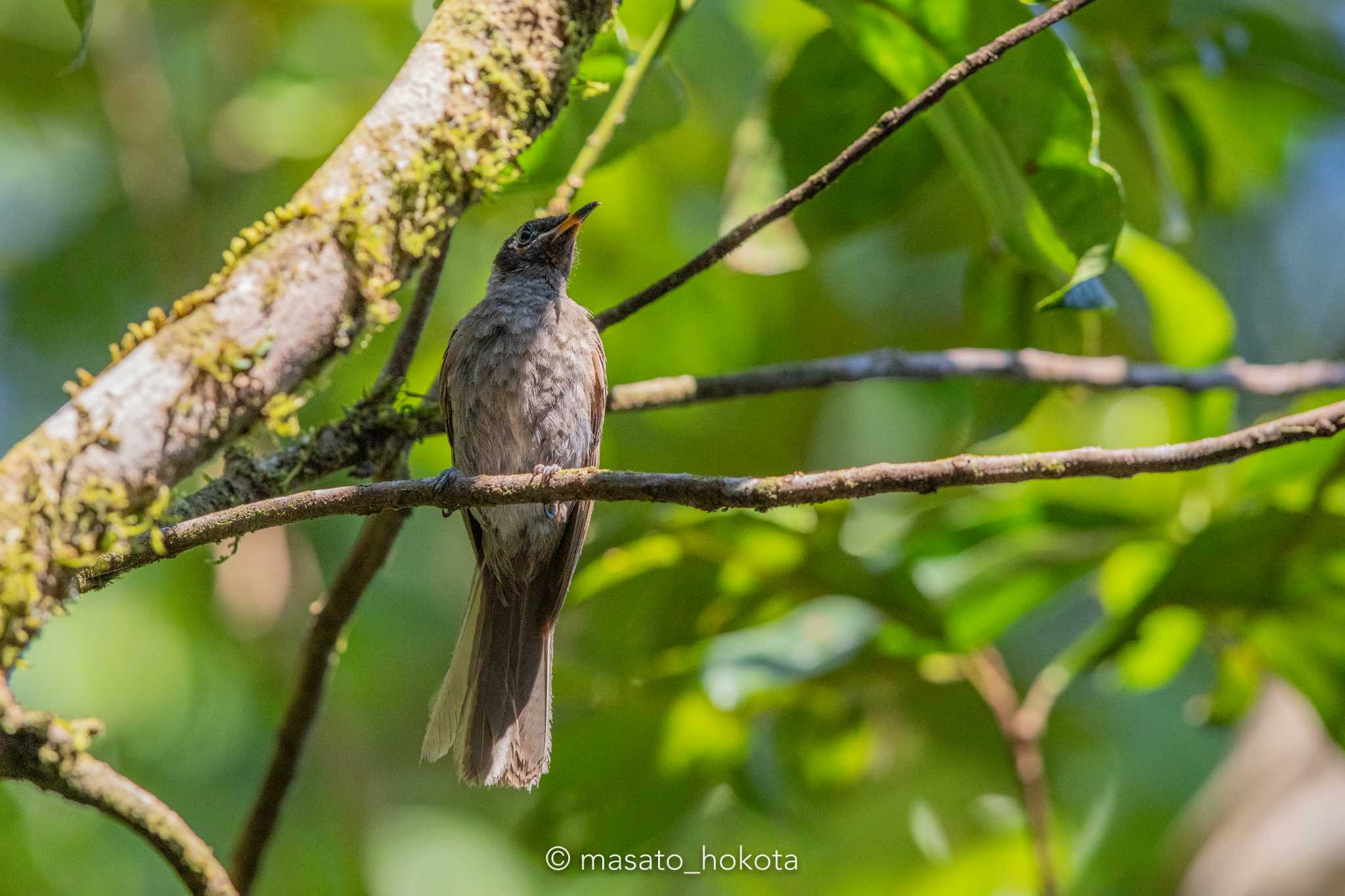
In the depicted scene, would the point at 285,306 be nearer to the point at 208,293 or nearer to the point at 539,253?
the point at 208,293

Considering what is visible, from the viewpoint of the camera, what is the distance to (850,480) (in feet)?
6.22

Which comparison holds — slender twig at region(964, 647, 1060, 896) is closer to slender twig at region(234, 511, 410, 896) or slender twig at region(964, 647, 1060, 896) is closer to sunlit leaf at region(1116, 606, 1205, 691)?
sunlit leaf at region(1116, 606, 1205, 691)

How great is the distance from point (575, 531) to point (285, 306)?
1.64 m

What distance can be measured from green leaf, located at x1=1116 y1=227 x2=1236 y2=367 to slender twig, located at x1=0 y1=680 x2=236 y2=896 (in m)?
3.14

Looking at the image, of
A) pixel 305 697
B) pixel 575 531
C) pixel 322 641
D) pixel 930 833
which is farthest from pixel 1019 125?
pixel 930 833

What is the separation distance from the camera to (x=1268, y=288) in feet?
26.6

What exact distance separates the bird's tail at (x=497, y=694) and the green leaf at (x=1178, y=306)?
2.20 metres

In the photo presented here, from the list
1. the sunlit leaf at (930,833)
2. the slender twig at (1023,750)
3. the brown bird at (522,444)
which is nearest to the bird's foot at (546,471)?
the brown bird at (522,444)

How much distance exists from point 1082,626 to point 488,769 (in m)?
5.40

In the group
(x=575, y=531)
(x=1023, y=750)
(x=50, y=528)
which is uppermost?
(x=50, y=528)

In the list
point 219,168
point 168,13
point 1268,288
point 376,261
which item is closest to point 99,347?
point 219,168

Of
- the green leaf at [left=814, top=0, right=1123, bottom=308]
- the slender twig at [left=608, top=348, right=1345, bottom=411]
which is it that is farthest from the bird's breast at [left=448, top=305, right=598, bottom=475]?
the green leaf at [left=814, top=0, right=1123, bottom=308]

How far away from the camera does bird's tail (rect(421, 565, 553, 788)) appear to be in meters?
3.05

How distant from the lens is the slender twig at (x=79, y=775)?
1580mm
